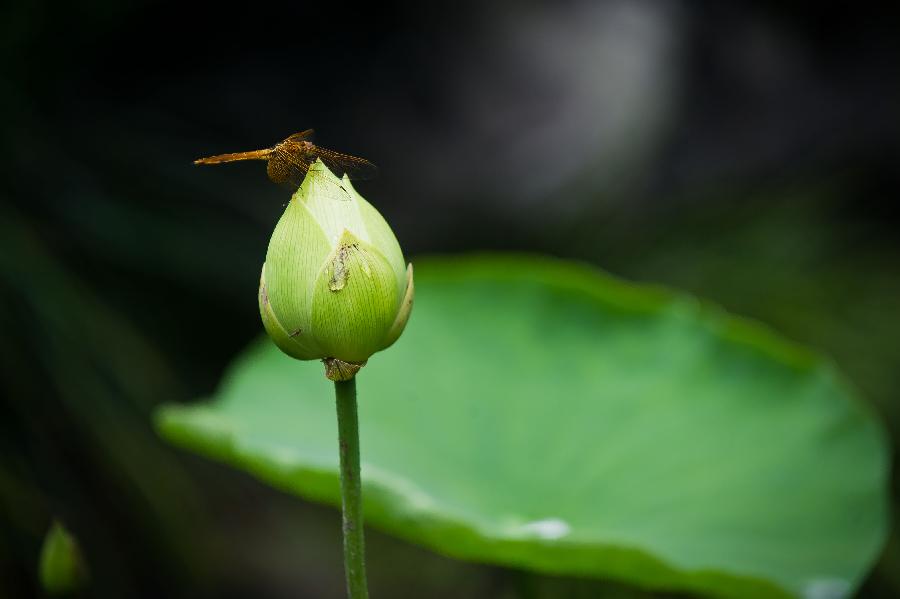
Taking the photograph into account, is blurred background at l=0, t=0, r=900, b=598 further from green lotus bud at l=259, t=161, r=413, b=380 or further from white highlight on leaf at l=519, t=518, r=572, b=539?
green lotus bud at l=259, t=161, r=413, b=380

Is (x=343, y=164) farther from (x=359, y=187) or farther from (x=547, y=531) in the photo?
(x=359, y=187)

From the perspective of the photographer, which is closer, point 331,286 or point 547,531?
point 331,286

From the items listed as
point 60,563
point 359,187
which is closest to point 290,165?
point 60,563

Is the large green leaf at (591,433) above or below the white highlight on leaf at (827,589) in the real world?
above

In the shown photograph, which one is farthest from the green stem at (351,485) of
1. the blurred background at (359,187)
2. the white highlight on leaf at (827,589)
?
the blurred background at (359,187)

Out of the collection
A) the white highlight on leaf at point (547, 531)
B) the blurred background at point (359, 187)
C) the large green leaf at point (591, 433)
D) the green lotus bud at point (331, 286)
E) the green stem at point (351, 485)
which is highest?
the blurred background at point (359, 187)

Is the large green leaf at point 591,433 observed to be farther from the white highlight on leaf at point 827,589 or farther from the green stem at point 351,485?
the green stem at point 351,485
